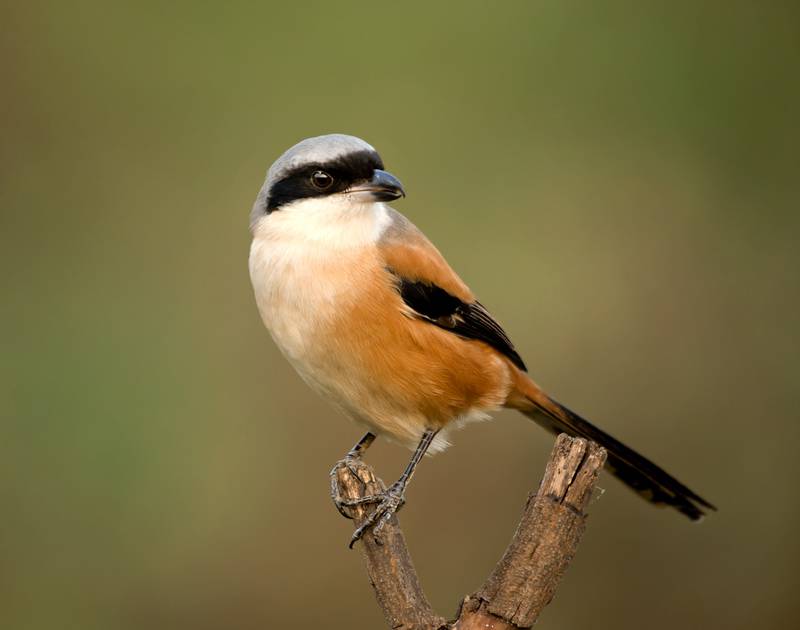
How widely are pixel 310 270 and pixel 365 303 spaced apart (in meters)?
0.23

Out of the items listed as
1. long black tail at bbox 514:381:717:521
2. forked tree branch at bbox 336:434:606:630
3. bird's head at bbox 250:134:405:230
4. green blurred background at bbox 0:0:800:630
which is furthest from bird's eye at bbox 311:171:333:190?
green blurred background at bbox 0:0:800:630

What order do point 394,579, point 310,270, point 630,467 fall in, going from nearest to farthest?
point 394,579
point 310,270
point 630,467

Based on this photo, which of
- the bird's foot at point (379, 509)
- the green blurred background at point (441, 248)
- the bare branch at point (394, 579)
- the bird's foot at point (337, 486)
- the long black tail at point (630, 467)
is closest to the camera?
the bare branch at point (394, 579)

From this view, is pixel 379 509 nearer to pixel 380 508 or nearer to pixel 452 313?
pixel 380 508

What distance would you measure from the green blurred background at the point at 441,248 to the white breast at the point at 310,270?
84.8 inches

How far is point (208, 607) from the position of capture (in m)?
5.86

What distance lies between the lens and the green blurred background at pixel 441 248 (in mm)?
5922

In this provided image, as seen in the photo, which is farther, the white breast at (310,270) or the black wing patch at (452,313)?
the black wing patch at (452,313)

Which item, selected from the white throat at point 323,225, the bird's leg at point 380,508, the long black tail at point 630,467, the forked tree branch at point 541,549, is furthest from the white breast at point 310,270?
the forked tree branch at point 541,549

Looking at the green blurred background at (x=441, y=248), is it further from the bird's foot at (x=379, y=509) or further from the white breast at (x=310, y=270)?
the bird's foot at (x=379, y=509)

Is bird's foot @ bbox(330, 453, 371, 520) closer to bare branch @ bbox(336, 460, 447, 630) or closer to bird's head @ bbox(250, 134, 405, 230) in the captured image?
bare branch @ bbox(336, 460, 447, 630)

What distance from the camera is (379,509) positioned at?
335cm

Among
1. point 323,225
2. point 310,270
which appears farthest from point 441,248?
point 310,270

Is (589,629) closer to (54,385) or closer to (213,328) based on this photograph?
(213,328)
